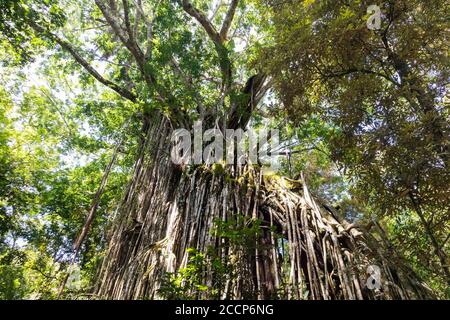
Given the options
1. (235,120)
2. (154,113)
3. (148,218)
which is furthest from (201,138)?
(148,218)

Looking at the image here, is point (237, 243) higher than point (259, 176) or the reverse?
the reverse

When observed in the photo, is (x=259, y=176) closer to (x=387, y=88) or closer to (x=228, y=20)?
(x=387, y=88)

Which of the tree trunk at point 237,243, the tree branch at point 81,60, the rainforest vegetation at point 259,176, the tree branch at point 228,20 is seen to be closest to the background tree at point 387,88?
the rainforest vegetation at point 259,176

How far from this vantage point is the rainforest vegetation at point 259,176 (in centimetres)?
205

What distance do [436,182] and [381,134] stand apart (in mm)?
421

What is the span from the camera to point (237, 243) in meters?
2.29

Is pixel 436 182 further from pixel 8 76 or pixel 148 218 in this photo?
pixel 8 76

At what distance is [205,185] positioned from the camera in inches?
135

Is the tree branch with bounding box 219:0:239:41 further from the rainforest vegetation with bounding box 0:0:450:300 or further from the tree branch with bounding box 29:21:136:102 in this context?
the tree branch with bounding box 29:21:136:102

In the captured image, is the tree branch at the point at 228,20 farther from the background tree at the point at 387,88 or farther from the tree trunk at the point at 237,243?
the background tree at the point at 387,88

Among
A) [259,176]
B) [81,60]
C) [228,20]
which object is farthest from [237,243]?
[81,60]

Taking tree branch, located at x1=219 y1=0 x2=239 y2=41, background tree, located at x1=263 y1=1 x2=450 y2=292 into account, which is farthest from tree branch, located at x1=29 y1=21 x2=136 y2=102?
background tree, located at x1=263 y1=1 x2=450 y2=292

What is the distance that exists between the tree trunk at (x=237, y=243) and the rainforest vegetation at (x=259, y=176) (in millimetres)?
13

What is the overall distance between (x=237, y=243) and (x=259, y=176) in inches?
50.0
